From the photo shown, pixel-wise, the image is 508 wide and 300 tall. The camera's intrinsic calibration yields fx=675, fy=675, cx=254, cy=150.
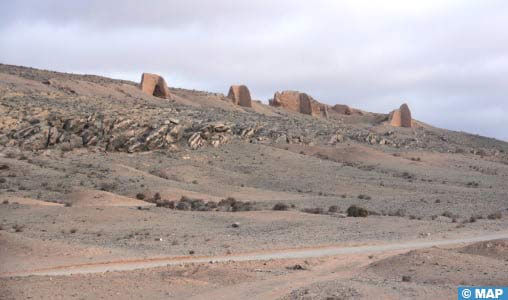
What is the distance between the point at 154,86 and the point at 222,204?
47.4 meters

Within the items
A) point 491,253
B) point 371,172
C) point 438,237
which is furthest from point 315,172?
point 491,253

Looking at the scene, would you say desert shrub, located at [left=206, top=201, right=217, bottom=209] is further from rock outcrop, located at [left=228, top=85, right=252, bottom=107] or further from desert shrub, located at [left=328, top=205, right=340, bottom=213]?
rock outcrop, located at [left=228, top=85, right=252, bottom=107]

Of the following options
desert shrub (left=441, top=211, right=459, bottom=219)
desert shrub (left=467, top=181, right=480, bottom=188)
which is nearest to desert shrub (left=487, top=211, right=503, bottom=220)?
desert shrub (left=441, top=211, right=459, bottom=219)

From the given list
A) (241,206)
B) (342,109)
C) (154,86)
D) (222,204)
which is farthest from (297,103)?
(241,206)

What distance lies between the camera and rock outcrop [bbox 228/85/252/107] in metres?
83.0

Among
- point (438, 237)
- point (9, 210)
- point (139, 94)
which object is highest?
point (139, 94)

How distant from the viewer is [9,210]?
26.2m

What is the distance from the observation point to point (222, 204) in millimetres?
31984

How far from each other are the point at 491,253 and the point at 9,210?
18.2 meters

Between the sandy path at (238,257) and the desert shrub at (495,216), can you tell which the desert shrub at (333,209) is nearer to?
the desert shrub at (495,216)

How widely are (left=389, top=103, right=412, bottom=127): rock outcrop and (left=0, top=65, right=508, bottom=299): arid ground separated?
1292cm

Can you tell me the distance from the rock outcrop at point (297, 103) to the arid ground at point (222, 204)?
47.6 feet

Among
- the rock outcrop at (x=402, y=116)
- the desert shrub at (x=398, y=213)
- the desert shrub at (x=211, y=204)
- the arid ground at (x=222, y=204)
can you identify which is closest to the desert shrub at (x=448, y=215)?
Answer: the arid ground at (x=222, y=204)

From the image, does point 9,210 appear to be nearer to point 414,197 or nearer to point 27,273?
point 27,273
